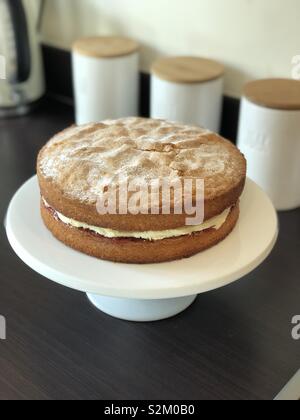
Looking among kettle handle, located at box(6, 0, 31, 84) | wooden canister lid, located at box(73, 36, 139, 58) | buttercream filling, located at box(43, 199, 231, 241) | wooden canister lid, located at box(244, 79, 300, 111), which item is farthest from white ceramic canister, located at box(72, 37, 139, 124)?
buttercream filling, located at box(43, 199, 231, 241)

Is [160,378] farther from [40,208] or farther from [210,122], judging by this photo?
[210,122]

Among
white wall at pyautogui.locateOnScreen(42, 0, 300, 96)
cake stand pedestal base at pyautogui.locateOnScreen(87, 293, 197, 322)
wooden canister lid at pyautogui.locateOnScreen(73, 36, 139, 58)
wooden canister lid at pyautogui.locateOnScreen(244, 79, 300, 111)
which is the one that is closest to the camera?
cake stand pedestal base at pyautogui.locateOnScreen(87, 293, 197, 322)

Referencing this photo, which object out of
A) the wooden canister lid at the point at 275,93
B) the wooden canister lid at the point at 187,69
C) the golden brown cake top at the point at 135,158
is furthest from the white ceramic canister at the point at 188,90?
the golden brown cake top at the point at 135,158

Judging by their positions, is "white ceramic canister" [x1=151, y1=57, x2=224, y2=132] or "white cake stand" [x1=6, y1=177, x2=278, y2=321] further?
"white ceramic canister" [x1=151, y1=57, x2=224, y2=132]

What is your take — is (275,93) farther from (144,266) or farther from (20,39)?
(20,39)

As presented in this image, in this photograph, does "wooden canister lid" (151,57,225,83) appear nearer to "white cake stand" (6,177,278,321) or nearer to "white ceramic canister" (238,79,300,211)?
"white ceramic canister" (238,79,300,211)

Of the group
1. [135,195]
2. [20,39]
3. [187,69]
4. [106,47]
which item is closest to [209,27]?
[187,69]
